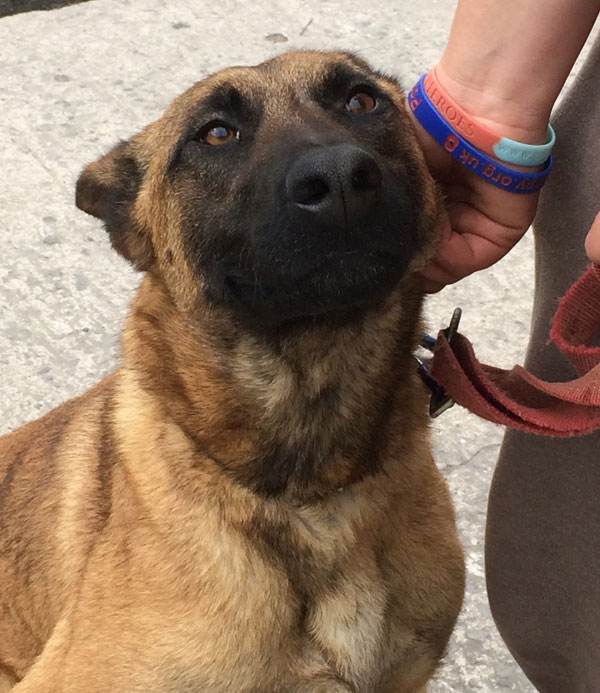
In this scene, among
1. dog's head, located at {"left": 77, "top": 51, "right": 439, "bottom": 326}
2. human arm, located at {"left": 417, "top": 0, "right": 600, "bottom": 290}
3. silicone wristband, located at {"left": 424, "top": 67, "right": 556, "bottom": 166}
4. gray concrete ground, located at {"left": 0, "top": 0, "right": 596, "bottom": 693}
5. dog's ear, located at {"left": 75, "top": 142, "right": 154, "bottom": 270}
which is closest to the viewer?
dog's head, located at {"left": 77, "top": 51, "right": 439, "bottom": 326}

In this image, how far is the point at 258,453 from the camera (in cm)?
197

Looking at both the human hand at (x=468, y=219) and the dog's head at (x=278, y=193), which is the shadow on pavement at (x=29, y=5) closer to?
the dog's head at (x=278, y=193)

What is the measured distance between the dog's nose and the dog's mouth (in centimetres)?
9

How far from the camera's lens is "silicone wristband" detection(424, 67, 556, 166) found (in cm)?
192

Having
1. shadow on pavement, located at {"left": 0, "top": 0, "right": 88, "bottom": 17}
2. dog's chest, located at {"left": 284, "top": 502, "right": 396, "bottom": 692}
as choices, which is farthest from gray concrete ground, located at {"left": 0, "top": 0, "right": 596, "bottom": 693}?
dog's chest, located at {"left": 284, "top": 502, "right": 396, "bottom": 692}

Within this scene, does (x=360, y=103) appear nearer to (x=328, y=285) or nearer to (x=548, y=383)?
(x=328, y=285)

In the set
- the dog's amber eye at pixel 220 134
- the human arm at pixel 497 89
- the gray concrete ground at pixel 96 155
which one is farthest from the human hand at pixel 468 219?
the gray concrete ground at pixel 96 155

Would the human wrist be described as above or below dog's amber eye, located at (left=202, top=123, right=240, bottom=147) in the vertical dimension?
above

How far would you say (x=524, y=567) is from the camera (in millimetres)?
2264

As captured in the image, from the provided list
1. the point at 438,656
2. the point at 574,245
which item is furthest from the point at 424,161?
the point at 438,656

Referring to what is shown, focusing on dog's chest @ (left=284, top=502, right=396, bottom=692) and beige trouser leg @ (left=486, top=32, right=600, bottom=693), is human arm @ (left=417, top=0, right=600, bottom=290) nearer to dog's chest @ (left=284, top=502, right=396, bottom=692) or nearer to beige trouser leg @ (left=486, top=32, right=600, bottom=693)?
beige trouser leg @ (left=486, top=32, right=600, bottom=693)

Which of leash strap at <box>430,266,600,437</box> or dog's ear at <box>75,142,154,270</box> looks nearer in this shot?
leash strap at <box>430,266,600,437</box>

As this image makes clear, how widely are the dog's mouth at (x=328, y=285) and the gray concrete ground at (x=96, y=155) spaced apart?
144cm

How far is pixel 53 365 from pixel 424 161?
78.0 inches
